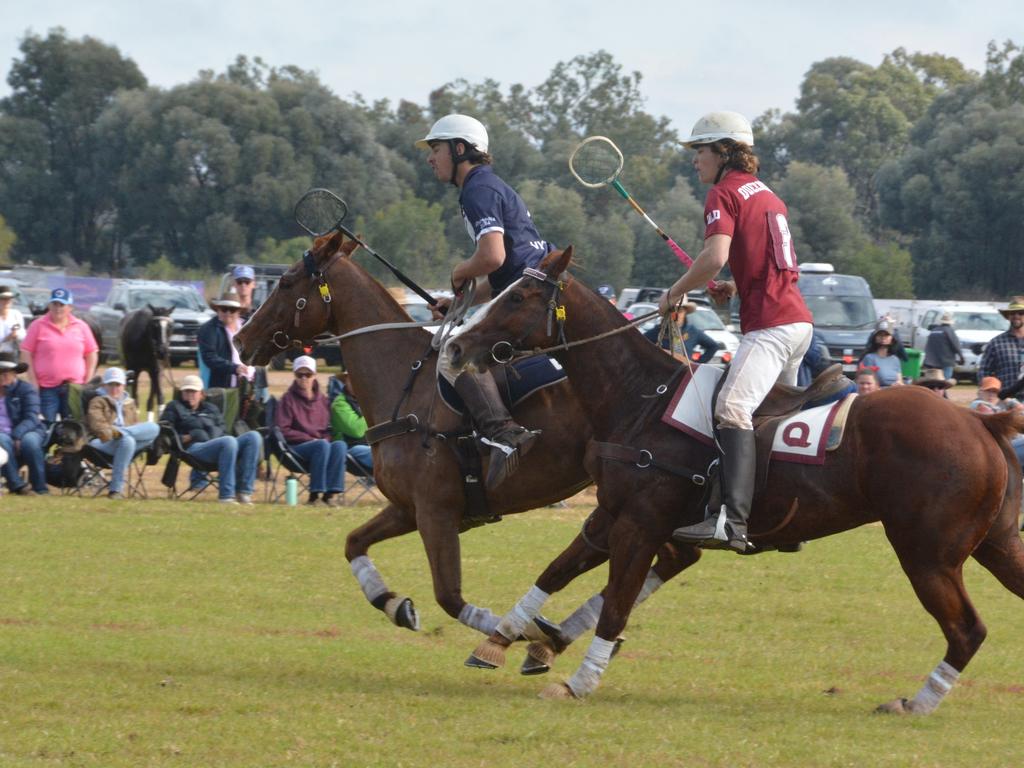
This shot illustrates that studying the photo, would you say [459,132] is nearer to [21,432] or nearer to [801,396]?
[801,396]

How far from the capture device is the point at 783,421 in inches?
315

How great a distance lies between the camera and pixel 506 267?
9078mm

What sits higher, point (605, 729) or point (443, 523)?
point (443, 523)

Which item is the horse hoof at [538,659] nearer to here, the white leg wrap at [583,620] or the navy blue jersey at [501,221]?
the white leg wrap at [583,620]

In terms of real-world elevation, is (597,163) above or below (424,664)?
above

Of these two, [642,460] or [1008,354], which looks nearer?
[642,460]

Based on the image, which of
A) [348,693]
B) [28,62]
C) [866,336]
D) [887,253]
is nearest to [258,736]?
[348,693]

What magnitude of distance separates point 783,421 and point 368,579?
2.59 m

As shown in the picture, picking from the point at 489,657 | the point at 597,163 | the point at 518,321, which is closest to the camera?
the point at 518,321

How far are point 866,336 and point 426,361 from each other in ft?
89.0

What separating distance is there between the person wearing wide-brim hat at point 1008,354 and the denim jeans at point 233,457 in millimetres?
8144

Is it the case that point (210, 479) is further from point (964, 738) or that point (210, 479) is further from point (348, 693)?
point (964, 738)

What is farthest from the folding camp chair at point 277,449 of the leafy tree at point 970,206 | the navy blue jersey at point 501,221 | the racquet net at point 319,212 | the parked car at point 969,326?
the leafy tree at point 970,206

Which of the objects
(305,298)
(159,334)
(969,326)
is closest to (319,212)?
(305,298)
